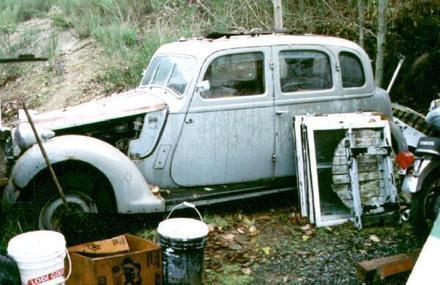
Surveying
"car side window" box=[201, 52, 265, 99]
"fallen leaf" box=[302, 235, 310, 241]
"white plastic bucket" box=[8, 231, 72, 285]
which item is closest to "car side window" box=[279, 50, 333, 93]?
"car side window" box=[201, 52, 265, 99]

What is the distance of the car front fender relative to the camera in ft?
15.6

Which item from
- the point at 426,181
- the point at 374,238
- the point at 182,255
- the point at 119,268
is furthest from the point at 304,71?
the point at 119,268

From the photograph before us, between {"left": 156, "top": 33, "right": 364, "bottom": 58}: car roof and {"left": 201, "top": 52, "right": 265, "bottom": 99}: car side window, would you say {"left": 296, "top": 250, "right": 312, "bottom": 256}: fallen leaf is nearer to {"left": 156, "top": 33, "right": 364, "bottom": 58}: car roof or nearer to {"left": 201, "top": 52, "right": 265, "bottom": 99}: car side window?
{"left": 201, "top": 52, "right": 265, "bottom": 99}: car side window

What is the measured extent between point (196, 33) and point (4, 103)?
13.6 ft

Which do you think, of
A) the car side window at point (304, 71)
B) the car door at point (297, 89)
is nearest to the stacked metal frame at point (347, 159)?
the car door at point (297, 89)

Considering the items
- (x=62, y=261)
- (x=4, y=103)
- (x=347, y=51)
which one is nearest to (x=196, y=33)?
(x=4, y=103)

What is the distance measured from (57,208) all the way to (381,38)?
5473 millimetres

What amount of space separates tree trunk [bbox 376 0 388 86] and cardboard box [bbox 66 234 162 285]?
212 inches

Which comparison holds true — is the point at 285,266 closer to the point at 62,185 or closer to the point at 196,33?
the point at 62,185

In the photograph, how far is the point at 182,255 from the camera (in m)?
4.07

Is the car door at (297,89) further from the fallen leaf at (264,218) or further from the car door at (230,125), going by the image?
the fallen leaf at (264,218)

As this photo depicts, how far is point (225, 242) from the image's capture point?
16.7 ft

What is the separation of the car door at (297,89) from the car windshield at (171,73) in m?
0.94

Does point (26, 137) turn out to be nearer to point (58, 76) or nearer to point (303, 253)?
point (303, 253)
